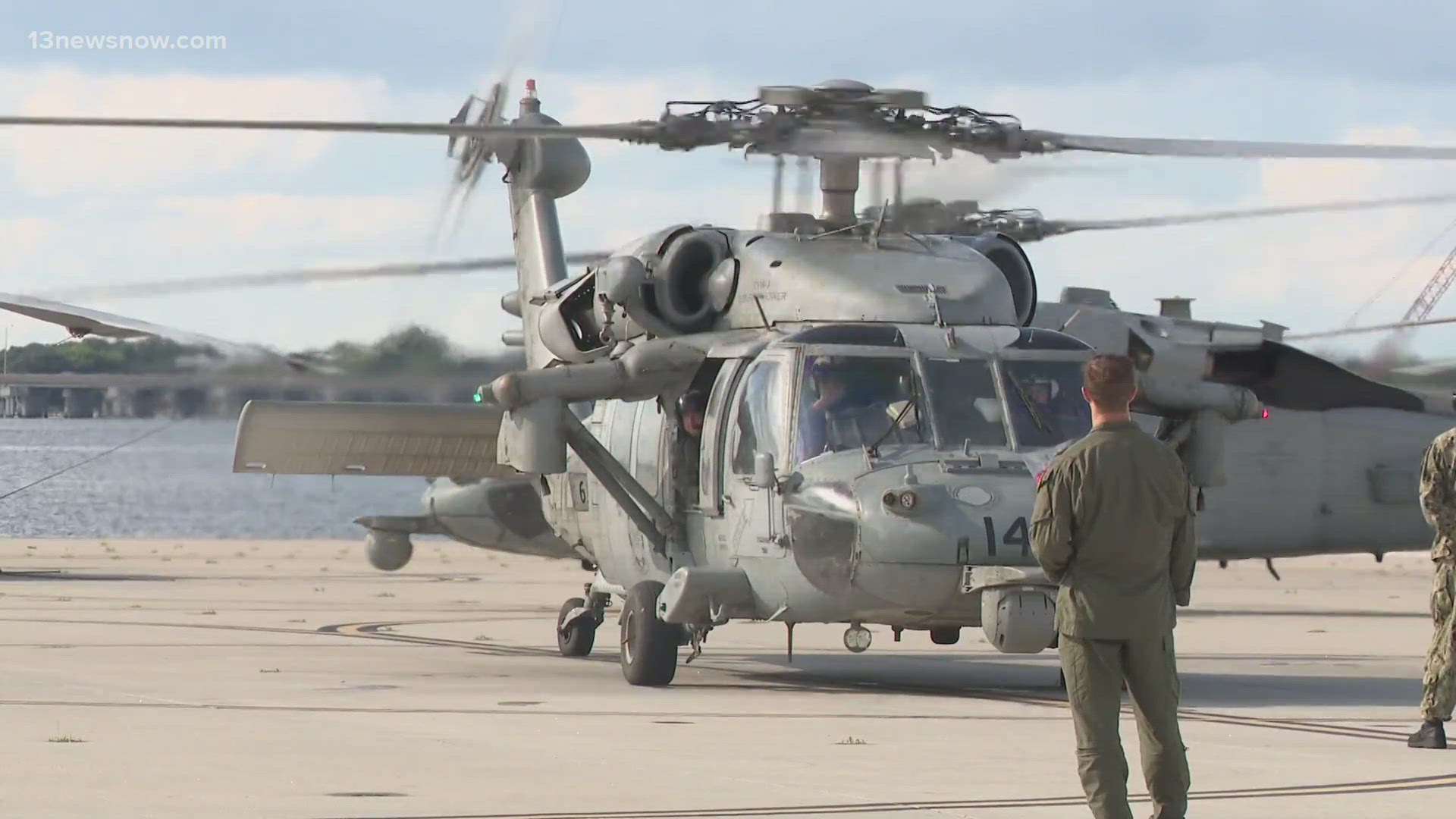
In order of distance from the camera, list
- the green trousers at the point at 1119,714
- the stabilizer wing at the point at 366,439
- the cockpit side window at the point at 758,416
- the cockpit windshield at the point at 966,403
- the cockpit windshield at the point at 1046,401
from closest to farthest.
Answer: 1. the green trousers at the point at 1119,714
2. the cockpit windshield at the point at 966,403
3. the cockpit windshield at the point at 1046,401
4. the cockpit side window at the point at 758,416
5. the stabilizer wing at the point at 366,439

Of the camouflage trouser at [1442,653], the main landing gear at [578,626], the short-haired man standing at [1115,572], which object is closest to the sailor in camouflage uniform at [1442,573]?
the camouflage trouser at [1442,653]

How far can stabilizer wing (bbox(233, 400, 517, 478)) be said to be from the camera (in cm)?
2108

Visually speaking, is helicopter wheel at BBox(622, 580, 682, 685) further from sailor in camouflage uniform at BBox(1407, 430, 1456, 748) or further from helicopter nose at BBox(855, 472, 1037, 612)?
sailor in camouflage uniform at BBox(1407, 430, 1456, 748)

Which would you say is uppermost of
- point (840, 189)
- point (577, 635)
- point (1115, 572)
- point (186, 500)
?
point (840, 189)

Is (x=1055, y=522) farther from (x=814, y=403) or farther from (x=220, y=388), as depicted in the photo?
(x=220, y=388)

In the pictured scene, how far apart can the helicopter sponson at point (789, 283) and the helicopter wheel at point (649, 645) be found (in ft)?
6.03

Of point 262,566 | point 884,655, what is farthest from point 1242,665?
point 262,566

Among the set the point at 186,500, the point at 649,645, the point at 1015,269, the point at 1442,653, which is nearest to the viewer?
the point at 1442,653

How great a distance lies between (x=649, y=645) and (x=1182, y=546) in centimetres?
735

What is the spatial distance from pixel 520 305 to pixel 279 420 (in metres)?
2.91

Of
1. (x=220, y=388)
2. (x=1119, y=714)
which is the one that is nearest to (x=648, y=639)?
(x=1119, y=714)

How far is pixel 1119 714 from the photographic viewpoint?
25.9ft

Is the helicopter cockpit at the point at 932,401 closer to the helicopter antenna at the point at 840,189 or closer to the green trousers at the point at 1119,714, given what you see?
the helicopter antenna at the point at 840,189

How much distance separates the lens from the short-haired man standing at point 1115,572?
312 inches
